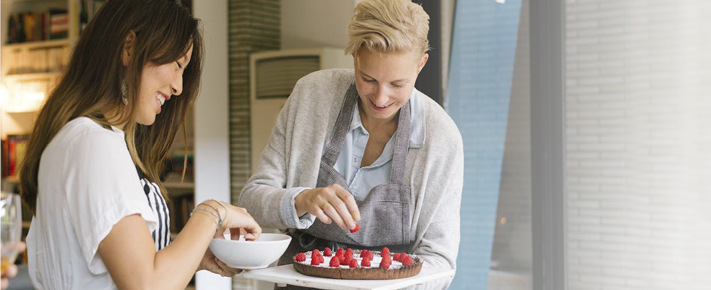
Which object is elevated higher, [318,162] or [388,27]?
[388,27]

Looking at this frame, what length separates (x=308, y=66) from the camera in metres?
4.75

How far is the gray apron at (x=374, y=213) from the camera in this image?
1.98 m

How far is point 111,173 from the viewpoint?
1340 mm

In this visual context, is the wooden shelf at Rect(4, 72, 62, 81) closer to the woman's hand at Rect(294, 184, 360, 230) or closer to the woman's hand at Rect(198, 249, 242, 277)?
the woman's hand at Rect(198, 249, 242, 277)

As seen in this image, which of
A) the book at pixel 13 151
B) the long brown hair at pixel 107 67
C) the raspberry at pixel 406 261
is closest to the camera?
the long brown hair at pixel 107 67

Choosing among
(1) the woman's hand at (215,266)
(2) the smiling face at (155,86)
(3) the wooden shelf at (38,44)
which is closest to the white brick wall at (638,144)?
(1) the woman's hand at (215,266)

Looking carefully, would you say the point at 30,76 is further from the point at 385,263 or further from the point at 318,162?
the point at 385,263

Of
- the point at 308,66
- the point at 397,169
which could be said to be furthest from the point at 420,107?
the point at 308,66

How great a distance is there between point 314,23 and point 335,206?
3463 millimetres

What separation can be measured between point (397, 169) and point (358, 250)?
0.25 m

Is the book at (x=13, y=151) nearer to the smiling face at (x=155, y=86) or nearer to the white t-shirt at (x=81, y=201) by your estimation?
the smiling face at (x=155, y=86)

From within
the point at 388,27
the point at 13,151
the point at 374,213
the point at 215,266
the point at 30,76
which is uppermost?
the point at 30,76

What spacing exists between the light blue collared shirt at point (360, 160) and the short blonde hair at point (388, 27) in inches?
8.1

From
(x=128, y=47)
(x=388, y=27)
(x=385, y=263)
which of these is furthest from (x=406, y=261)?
(x=128, y=47)
